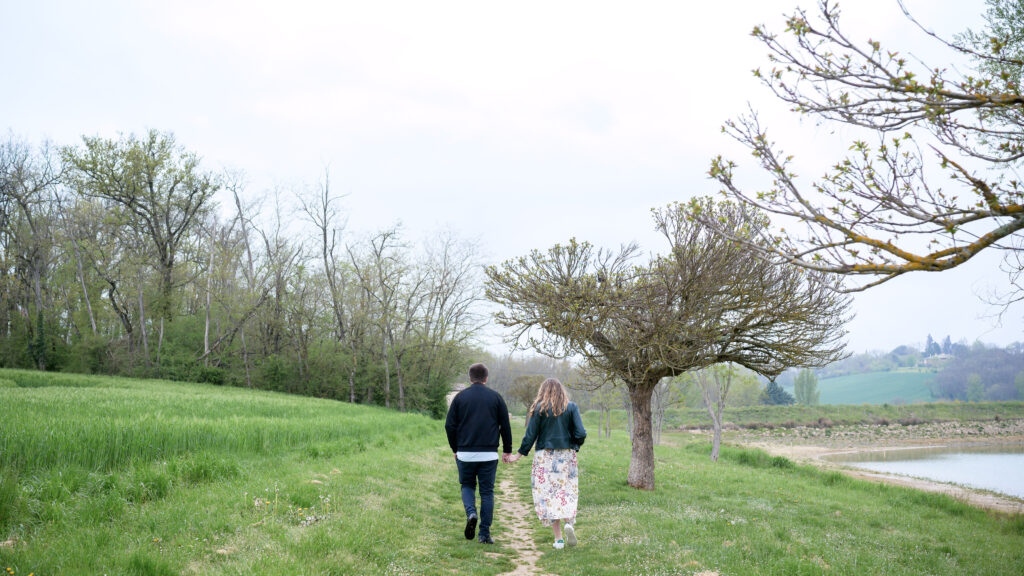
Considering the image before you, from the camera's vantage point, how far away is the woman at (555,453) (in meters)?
7.61

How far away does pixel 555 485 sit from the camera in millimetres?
7617

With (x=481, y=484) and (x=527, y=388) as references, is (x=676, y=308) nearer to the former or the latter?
(x=481, y=484)

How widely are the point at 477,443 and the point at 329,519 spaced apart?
2076mm

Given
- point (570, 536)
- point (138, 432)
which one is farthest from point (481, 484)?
point (138, 432)

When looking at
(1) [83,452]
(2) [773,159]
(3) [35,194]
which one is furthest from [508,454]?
(3) [35,194]

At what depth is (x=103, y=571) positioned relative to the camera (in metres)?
4.37

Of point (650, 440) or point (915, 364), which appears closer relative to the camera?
point (650, 440)

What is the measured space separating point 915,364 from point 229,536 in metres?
221

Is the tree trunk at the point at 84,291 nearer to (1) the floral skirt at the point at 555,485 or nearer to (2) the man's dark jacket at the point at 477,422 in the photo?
(2) the man's dark jacket at the point at 477,422

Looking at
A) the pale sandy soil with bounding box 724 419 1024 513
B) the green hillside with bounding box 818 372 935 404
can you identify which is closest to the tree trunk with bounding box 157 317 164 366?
the pale sandy soil with bounding box 724 419 1024 513

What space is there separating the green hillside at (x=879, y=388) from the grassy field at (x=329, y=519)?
13152 centimetres

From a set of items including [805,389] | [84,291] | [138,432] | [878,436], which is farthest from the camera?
[805,389]

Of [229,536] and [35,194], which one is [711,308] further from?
[35,194]

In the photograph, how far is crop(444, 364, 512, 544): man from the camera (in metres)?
7.39
